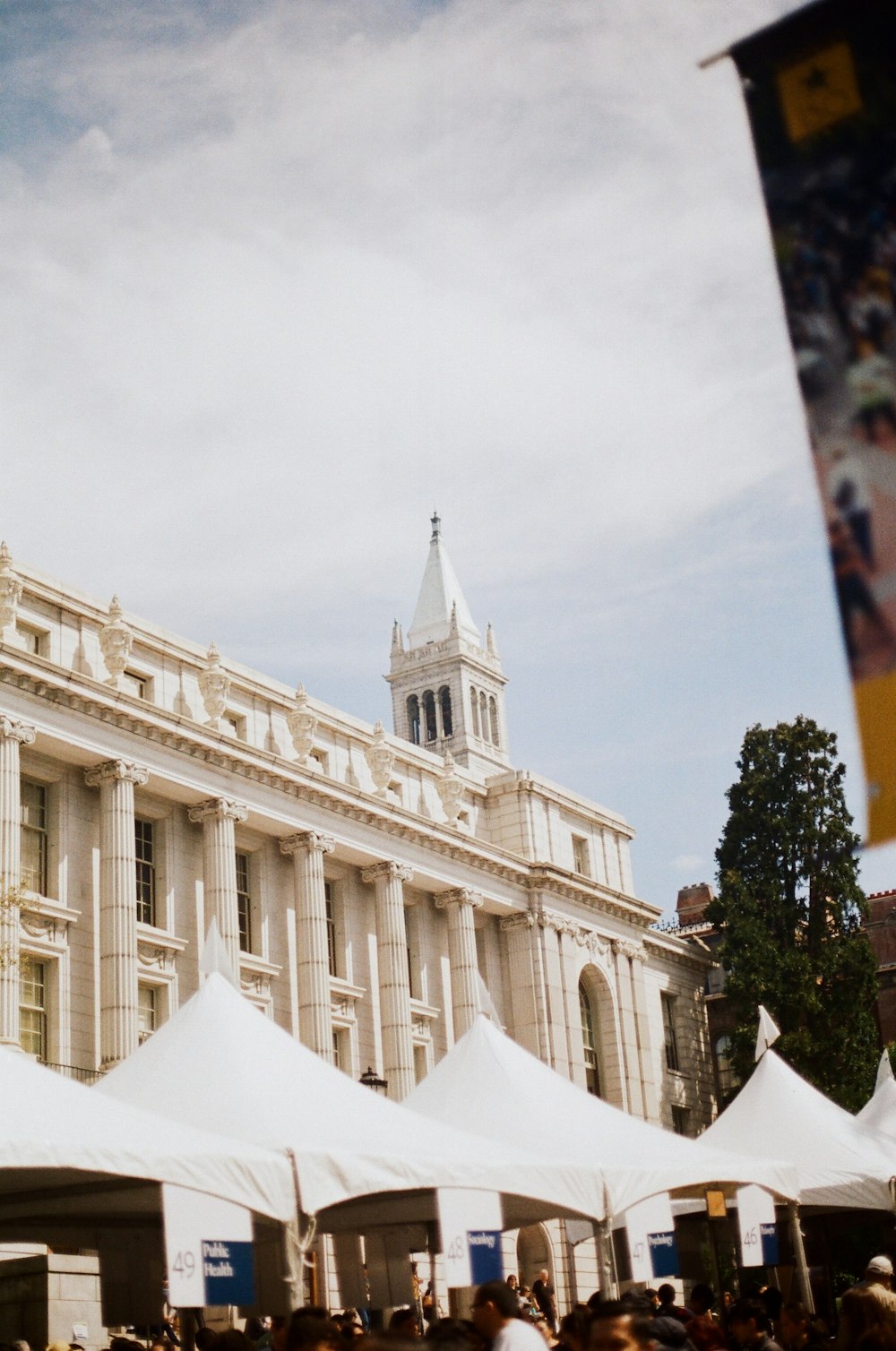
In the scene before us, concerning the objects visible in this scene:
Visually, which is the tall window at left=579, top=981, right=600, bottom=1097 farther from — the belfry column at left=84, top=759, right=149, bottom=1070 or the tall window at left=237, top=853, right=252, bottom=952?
the belfry column at left=84, top=759, right=149, bottom=1070

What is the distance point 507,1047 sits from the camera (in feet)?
65.1

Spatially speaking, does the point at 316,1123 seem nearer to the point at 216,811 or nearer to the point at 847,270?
the point at 847,270

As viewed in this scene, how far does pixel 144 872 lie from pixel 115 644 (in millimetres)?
5597

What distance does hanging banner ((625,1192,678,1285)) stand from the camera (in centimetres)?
1688

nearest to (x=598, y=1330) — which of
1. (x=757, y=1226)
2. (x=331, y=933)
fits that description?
(x=757, y=1226)

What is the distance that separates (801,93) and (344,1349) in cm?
629

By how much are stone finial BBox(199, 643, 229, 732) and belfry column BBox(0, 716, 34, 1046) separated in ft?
21.2

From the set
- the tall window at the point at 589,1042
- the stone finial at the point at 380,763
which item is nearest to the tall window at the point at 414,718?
the tall window at the point at 589,1042

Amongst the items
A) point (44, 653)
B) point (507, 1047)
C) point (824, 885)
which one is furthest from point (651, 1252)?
point (824, 885)

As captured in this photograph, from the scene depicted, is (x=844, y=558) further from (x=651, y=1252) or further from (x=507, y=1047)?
(x=507, y=1047)

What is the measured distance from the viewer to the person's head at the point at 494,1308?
9.05 meters

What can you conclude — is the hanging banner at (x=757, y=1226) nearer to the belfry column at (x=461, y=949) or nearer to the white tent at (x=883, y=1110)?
the white tent at (x=883, y=1110)

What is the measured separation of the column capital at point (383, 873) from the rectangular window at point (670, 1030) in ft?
61.8

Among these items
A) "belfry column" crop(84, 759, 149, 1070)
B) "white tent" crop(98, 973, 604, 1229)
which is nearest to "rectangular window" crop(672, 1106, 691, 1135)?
"belfry column" crop(84, 759, 149, 1070)
